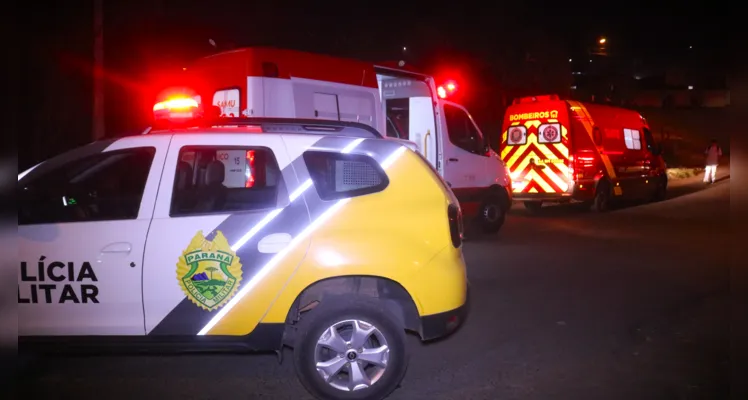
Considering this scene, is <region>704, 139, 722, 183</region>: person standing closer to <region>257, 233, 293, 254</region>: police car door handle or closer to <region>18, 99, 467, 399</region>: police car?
<region>18, 99, 467, 399</region>: police car

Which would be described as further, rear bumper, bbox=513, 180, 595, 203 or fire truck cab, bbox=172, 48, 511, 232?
rear bumper, bbox=513, 180, 595, 203

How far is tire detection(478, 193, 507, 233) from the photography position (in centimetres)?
1130

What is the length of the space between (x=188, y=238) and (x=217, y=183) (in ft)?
1.94

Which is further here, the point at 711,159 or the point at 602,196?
the point at 711,159

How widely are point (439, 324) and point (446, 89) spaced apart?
22.8 ft

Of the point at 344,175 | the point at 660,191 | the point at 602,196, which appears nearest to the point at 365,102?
the point at 344,175

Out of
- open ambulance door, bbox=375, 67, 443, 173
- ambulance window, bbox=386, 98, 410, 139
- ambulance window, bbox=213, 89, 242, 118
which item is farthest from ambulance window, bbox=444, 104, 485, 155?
ambulance window, bbox=213, 89, 242, 118

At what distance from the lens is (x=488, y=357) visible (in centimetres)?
522

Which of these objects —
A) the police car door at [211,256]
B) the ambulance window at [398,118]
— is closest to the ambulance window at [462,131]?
the ambulance window at [398,118]

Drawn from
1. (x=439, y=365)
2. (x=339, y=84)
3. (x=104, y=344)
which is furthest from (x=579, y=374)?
(x=339, y=84)

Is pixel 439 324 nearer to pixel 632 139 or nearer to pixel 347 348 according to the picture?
pixel 347 348

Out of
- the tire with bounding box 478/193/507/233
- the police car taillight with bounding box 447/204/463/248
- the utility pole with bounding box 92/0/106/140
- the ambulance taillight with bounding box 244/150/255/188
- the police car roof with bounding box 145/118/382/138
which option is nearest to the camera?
the police car taillight with bounding box 447/204/463/248

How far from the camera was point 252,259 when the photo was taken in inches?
160

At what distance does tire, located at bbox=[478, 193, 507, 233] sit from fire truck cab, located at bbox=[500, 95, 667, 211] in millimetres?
3361
